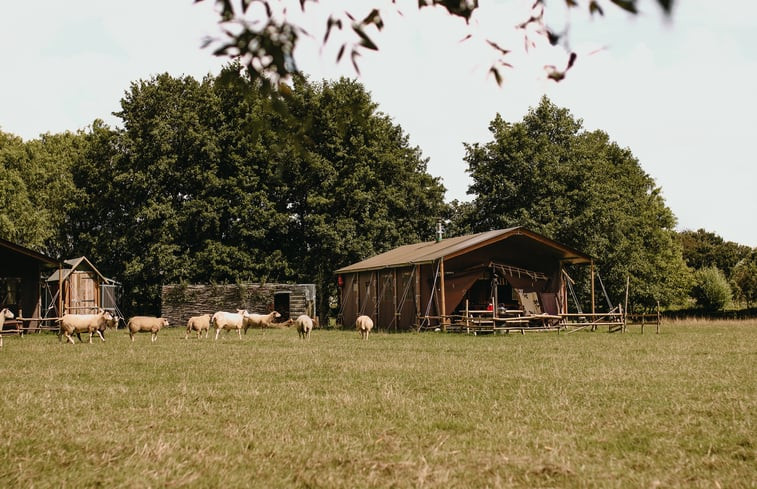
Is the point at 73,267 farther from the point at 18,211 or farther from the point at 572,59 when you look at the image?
the point at 572,59

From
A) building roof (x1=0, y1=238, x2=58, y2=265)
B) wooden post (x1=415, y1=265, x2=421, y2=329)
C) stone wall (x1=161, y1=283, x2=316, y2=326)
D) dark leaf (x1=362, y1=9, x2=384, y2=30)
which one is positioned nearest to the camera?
dark leaf (x1=362, y1=9, x2=384, y2=30)

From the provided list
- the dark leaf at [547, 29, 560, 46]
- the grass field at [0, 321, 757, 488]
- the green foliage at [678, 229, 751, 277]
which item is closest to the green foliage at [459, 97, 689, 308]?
the grass field at [0, 321, 757, 488]

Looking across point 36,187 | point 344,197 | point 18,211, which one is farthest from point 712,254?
point 18,211

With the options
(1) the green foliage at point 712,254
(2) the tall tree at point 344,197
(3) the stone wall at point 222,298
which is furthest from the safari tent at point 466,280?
(1) the green foliage at point 712,254

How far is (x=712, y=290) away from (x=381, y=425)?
194ft

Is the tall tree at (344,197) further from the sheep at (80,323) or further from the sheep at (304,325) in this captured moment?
the sheep at (80,323)

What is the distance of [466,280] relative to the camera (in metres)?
30.3

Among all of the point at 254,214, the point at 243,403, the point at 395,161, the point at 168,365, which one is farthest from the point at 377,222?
the point at 243,403

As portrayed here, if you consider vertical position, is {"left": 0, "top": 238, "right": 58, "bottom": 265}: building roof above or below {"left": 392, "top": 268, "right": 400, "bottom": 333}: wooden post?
above

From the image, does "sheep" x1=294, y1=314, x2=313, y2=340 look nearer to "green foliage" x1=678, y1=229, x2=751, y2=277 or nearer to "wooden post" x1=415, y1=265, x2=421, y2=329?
"wooden post" x1=415, y1=265, x2=421, y2=329

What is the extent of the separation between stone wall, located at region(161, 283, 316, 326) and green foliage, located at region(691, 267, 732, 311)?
3600 centimetres

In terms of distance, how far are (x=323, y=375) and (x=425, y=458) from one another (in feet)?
19.4

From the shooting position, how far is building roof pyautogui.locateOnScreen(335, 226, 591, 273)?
28.6 metres

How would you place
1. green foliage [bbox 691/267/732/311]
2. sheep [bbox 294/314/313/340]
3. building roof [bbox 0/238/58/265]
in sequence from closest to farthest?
sheep [bbox 294/314/313/340]
building roof [bbox 0/238/58/265]
green foliage [bbox 691/267/732/311]
